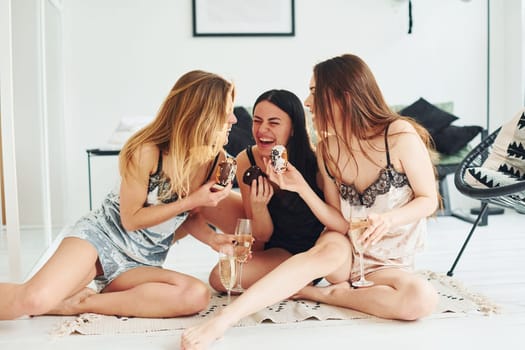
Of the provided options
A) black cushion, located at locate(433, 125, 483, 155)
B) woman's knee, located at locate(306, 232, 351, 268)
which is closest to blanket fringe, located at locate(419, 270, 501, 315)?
woman's knee, located at locate(306, 232, 351, 268)

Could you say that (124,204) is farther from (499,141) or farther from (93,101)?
(93,101)

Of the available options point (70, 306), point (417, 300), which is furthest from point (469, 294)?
point (70, 306)

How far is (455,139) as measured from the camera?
5215 millimetres

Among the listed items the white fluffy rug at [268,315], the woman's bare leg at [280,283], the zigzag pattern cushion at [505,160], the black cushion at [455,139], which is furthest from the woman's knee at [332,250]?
the black cushion at [455,139]

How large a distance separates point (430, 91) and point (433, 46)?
38cm

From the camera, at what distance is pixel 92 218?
8.70 ft

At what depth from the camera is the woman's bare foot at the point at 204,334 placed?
2.19 m

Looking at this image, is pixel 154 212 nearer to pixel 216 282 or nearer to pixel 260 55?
pixel 216 282

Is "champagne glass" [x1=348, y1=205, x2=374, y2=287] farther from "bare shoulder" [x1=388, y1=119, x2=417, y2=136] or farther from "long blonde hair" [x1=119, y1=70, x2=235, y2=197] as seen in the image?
"long blonde hair" [x1=119, y1=70, x2=235, y2=197]

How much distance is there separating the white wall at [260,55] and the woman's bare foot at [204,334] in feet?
11.0

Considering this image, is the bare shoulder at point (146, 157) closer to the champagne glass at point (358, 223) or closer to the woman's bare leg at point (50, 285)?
the woman's bare leg at point (50, 285)

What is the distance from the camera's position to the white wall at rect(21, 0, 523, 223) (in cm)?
556

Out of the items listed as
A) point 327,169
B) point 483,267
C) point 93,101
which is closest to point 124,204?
point 327,169

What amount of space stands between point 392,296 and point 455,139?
9.74ft
